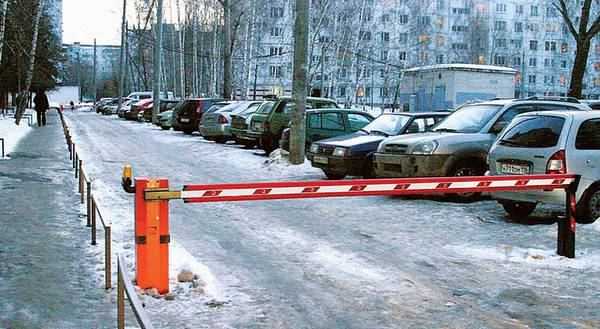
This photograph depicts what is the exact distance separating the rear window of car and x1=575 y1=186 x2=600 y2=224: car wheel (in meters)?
0.77

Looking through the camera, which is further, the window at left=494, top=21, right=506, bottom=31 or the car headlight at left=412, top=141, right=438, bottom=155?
the window at left=494, top=21, right=506, bottom=31

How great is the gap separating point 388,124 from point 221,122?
11.6m

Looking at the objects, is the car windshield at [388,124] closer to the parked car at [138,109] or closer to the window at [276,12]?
the parked car at [138,109]

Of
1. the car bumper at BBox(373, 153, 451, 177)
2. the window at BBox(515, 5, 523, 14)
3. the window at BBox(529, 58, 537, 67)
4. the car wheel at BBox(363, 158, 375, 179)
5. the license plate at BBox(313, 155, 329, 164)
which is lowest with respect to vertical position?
the car wheel at BBox(363, 158, 375, 179)

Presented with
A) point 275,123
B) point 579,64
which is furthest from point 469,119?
point 579,64

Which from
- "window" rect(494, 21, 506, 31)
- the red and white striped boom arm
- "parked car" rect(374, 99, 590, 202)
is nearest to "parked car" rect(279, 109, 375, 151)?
"parked car" rect(374, 99, 590, 202)

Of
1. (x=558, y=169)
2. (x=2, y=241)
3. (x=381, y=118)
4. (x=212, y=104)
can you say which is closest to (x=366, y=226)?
(x=558, y=169)

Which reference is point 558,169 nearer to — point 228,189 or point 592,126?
point 592,126

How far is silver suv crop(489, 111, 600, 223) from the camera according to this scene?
343 inches

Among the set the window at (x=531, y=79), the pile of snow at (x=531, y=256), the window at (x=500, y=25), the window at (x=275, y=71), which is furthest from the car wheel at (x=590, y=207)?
the window at (x=531, y=79)

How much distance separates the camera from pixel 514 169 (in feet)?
30.2

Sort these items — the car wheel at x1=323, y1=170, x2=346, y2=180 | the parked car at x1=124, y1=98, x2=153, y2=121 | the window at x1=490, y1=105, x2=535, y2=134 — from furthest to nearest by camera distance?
the parked car at x1=124, y1=98, x2=153, y2=121 < the car wheel at x1=323, y1=170, x2=346, y2=180 < the window at x1=490, y1=105, x2=535, y2=134

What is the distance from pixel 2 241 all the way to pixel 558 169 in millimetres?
6452

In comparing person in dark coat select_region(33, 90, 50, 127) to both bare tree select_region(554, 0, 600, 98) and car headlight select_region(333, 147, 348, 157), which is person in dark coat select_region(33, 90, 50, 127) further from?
car headlight select_region(333, 147, 348, 157)
